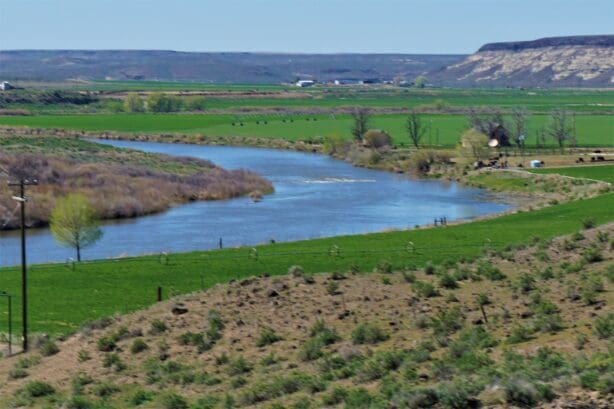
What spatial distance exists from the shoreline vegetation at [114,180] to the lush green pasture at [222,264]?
17.3 m

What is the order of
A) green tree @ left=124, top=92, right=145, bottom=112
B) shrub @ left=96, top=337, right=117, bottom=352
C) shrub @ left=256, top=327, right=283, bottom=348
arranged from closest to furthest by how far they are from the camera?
1. shrub @ left=256, top=327, right=283, bottom=348
2. shrub @ left=96, top=337, right=117, bottom=352
3. green tree @ left=124, top=92, right=145, bottom=112

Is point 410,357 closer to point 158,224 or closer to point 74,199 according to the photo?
point 74,199

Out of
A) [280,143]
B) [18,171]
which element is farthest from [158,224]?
[280,143]

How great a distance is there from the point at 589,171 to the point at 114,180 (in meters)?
27.8

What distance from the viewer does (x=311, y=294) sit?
24.6 metres

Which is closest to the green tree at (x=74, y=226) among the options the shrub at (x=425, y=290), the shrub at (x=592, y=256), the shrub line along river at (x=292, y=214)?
the shrub line along river at (x=292, y=214)

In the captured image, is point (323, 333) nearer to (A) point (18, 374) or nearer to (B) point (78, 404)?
(B) point (78, 404)

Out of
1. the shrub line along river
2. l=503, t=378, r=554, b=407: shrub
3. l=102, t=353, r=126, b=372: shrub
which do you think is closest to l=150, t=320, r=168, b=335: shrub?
l=102, t=353, r=126, b=372: shrub

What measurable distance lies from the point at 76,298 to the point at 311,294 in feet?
33.1

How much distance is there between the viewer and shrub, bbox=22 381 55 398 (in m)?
20.4

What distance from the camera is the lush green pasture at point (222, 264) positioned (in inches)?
1240

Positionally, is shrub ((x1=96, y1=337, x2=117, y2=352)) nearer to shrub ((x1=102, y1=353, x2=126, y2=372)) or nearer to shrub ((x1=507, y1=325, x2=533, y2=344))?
shrub ((x1=102, y1=353, x2=126, y2=372))

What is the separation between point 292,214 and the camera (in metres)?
57.8

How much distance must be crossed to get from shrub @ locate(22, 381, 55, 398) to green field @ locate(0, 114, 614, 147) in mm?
82157
